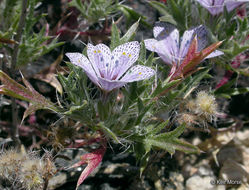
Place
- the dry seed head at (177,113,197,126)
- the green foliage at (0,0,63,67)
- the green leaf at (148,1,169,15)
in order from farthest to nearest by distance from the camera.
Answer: the green leaf at (148,1,169,15) → the green foliage at (0,0,63,67) → the dry seed head at (177,113,197,126)

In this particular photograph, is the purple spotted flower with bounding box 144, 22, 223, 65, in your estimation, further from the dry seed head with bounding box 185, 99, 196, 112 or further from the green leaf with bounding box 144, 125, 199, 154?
the green leaf with bounding box 144, 125, 199, 154

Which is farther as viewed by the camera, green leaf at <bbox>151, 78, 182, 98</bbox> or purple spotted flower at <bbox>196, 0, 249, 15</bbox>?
purple spotted flower at <bbox>196, 0, 249, 15</bbox>

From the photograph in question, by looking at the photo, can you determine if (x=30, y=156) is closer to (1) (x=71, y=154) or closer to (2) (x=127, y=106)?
(1) (x=71, y=154)

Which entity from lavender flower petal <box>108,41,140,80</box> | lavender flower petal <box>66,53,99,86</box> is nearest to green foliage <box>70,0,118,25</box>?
lavender flower petal <box>108,41,140,80</box>

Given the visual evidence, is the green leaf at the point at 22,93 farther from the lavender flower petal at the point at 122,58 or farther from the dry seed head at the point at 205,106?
the dry seed head at the point at 205,106

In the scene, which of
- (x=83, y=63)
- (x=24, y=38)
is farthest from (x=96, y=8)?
(x=83, y=63)

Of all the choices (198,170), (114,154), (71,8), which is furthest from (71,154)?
(71,8)
